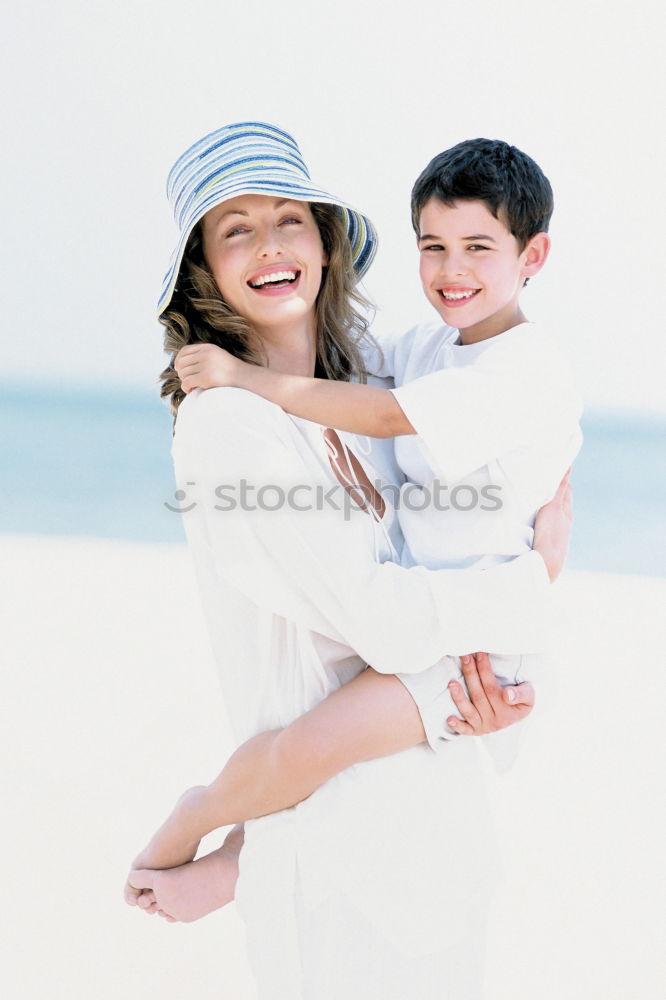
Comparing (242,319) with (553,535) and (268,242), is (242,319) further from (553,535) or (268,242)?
(553,535)

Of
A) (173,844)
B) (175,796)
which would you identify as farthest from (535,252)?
(175,796)

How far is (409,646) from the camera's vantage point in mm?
1662

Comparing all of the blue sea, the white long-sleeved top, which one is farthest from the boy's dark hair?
the blue sea

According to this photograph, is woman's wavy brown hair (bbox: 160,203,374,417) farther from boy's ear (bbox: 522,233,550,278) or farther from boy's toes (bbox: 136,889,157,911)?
boy's toes (bbox: 136,889,157,911)

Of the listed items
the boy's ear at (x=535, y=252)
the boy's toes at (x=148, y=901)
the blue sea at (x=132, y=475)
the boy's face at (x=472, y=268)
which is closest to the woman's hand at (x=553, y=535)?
the boy's face at (x=472, y=268)

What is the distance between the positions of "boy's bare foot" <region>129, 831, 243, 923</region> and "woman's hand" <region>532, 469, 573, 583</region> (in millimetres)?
797

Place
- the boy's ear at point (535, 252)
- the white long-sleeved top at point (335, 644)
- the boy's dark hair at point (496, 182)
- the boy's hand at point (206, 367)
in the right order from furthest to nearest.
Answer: the boy's ear at point (535, 252) < the boy's dark hair at point (496, 182) < the boy's hand at point (206, 367) < the white long-sleeved top at point (335, 644)

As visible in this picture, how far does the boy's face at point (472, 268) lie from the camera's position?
221 centimetres

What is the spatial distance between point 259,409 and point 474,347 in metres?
0.62

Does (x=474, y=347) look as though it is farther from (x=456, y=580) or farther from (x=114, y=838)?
(x=114, y=838)

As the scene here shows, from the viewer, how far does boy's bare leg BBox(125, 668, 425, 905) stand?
1665 mm

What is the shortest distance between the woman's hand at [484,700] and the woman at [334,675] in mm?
65

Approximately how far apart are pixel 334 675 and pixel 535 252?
1108 millimetres

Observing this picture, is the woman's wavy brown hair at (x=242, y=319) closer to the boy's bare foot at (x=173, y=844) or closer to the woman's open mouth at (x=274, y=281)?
the woman's open mouth at (x=274, y=281)
